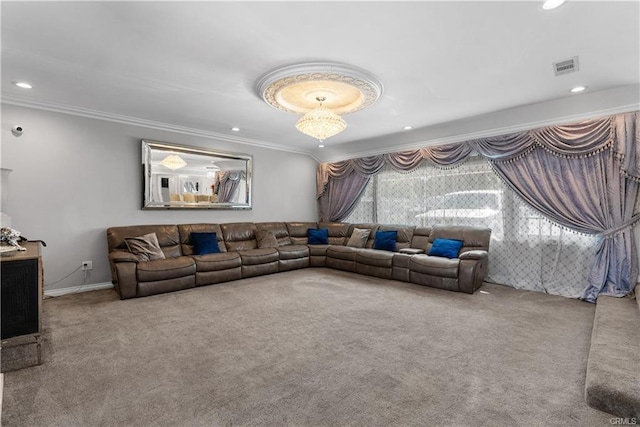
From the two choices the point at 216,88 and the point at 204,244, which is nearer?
the point at 216,88

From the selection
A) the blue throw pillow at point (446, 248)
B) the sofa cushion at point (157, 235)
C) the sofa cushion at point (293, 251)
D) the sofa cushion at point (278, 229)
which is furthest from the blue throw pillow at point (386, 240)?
the sofa cushion at point (157, 235)

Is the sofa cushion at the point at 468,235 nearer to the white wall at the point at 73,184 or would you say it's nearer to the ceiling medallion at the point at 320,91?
the ceiling medallion at the point at 320,91

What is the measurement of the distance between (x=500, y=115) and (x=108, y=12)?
15.1 feet

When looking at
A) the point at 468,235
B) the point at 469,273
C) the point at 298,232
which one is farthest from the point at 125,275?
the point at 468,235

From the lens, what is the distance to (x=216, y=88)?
3.48 m

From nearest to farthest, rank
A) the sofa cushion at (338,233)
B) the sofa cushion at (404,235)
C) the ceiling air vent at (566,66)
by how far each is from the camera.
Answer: the ceiling air vent at (566,66), the sofa cushion at (404,235), the sofa cushion at (338,233)

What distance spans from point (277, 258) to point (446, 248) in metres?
2.80

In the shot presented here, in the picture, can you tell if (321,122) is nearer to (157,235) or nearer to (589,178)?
(157,235)

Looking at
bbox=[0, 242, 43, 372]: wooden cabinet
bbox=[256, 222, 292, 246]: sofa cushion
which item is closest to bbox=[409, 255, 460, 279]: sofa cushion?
bbox=[256, 222, 292, 246]: sofa cushion

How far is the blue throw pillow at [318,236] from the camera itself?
6.34 meters

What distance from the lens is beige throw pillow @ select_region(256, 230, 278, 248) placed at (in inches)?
223

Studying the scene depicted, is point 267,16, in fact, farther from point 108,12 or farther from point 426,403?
point 426,403

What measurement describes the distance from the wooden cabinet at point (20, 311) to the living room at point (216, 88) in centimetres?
20

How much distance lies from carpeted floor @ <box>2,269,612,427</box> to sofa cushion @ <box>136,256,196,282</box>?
1.00ft
